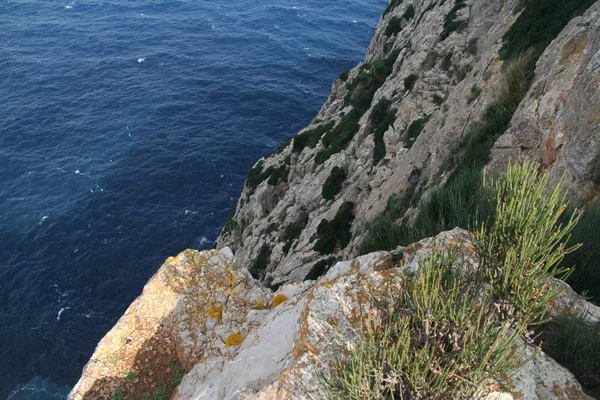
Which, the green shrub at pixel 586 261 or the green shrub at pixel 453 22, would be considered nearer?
the green shrub at pixel 586 261

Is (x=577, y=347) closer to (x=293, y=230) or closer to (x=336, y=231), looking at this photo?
(x=336, y=231)

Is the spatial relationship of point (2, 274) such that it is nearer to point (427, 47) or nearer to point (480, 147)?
point (427, 47)

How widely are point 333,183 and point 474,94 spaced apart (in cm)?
1525

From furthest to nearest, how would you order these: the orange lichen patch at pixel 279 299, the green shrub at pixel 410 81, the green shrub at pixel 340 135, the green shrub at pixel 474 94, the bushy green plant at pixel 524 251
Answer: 1. the green shrub at pixel 340 135
2. the green shrub at pixel 410 81
3. the green shrub at pixel 474 94
4. the orange lichen patch at pixel 279 299
5. the bushy green plant at pixel 524 251

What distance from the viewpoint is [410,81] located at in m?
33.9

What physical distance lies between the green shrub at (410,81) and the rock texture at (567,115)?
16.4m

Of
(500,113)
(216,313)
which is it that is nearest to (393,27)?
(500,113)

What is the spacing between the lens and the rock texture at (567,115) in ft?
39.4

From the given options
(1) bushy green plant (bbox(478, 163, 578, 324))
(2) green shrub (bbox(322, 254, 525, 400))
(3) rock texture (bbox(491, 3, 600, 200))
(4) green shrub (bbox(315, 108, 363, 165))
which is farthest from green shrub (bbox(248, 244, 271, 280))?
(2) green shrub (bbox(322, 254, 525, 400))

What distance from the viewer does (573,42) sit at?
1560 cm

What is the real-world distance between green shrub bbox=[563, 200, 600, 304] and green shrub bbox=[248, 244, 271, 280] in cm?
2700

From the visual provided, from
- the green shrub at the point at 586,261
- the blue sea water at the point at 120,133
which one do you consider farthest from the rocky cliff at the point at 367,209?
the blue sea water at the point at 120,133

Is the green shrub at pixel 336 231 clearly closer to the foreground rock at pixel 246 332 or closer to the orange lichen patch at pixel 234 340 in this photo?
the foreground rock at pixel 246 332

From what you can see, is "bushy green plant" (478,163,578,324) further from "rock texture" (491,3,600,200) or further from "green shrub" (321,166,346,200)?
"green shrub" (321,166,346,200)
